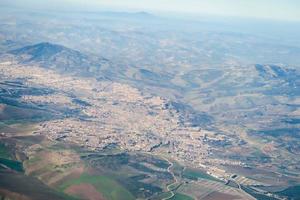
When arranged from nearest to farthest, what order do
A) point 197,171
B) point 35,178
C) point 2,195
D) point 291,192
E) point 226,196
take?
point 2,195 < point 35,178 < point 226,196 < point 291,192 < point 197,171

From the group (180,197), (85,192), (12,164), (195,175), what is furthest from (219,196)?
(12,164)

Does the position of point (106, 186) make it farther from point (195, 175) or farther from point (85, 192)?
point (195, 175)

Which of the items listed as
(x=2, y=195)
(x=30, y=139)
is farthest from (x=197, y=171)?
(x=2, y=195)

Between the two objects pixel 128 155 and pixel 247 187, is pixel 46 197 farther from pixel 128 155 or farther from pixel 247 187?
pixel 247 187

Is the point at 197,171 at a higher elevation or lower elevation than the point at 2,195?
lower

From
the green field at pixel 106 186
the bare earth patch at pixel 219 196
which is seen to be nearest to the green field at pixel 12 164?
the green field at pixel 106 186

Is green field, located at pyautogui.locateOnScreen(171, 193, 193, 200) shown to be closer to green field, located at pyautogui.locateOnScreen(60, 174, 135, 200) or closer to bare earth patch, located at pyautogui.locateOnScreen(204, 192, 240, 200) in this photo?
bare earth patch, located at pyautogui.locateOnScreen(204, 192, 240, 200)
